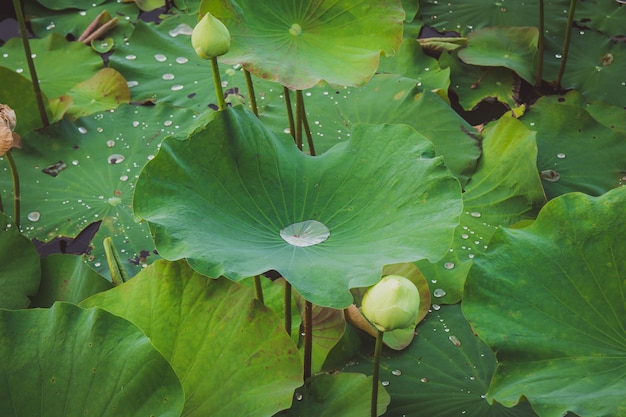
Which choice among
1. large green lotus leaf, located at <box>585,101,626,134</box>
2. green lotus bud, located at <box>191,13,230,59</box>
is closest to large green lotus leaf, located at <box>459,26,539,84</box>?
large green lotus leaf, located at <box>585,101,626,134</box>

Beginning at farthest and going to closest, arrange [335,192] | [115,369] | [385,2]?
[385,2], [335,192], [115,369]

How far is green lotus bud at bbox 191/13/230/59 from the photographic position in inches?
56.0

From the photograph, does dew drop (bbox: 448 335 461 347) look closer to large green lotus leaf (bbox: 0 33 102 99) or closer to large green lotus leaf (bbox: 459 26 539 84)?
large green lotus leaf (bbox: 459 26 539 84)

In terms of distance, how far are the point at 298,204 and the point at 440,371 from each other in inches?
18.1

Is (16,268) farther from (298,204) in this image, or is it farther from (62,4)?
(62,4)

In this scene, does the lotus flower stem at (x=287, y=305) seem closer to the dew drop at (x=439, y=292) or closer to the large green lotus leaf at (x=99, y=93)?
the dew drop at (x=439, y=292)

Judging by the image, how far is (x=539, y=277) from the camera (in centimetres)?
138

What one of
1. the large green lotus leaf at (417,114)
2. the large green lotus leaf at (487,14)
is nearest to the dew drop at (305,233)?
the large green lotus leaf at (417,114)

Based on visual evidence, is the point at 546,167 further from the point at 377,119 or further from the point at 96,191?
the point at 96,191

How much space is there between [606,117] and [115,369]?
1688mm

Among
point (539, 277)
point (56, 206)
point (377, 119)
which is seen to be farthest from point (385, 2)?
point (56, 206)

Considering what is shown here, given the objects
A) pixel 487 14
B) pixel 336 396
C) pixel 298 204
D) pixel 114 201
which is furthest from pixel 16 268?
pixel 487 14

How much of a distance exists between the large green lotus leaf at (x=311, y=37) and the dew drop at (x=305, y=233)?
35cm

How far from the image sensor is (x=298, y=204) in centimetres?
147
